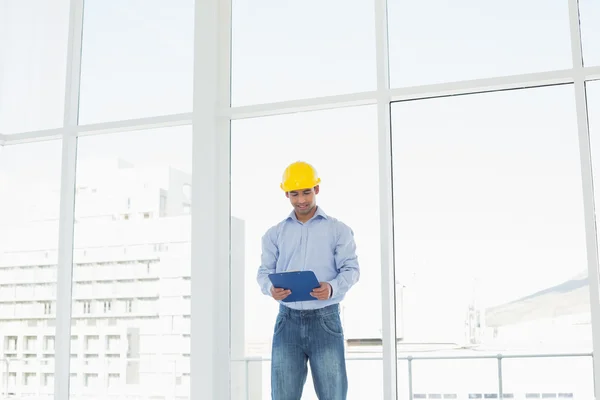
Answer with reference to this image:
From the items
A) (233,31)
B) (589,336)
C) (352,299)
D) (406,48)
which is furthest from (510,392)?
(233,31)

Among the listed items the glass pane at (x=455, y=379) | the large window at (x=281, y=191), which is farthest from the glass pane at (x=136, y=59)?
the glass pane at (x=455, y=379)

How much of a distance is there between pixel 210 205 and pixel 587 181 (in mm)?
2050

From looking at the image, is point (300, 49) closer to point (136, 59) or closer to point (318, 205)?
point (318, 205)

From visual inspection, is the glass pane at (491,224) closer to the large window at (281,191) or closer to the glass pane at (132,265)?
the large window at (281,191)

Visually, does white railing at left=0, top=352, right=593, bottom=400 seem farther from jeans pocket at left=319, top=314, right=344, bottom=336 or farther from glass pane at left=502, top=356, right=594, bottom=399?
jeans pocket at left=319, top=314, right=344, bottom=336

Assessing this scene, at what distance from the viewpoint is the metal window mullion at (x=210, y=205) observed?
4.54 metres

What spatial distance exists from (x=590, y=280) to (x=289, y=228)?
153cm

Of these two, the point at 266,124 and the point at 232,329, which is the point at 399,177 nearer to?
the point at 266,124

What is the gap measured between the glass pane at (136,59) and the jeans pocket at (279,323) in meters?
1.51

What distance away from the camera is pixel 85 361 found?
16.6 feet

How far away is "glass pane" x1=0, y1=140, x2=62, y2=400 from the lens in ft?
17.2

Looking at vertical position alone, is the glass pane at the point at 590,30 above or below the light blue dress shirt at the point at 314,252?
above

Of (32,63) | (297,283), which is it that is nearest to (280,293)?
Answer: (297,283)

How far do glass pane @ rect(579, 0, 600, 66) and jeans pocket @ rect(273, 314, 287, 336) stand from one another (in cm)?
201
